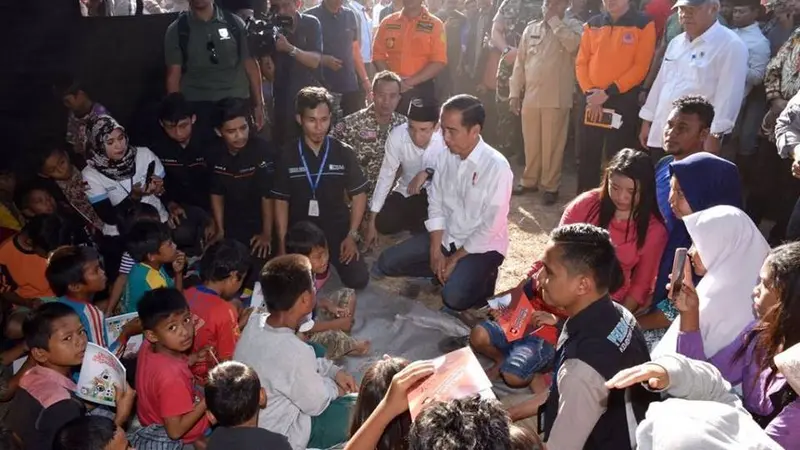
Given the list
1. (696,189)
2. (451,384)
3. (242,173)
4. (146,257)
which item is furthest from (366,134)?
(451,384)

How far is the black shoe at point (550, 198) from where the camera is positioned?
585 cm

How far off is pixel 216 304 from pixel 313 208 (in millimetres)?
1394

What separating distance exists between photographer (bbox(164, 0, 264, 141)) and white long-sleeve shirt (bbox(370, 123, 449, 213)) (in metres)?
1.31

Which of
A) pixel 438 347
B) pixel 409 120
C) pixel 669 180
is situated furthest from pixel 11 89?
pixel 669 180

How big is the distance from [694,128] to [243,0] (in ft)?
13.4

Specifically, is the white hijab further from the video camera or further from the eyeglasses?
the video camera

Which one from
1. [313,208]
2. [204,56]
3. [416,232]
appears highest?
[204,56]

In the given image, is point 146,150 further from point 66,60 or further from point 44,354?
point 44,354

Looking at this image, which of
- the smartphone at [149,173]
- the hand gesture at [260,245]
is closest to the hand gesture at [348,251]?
the hand gesture at [260,245]

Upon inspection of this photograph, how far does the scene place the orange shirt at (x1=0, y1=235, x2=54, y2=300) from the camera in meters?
3.56

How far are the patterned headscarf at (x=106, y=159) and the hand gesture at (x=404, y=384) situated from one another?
126 inches

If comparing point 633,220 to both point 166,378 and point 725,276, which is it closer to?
point 725,276

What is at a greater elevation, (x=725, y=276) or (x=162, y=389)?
(x=725, y=276)

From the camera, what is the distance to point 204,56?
495 centimetres
